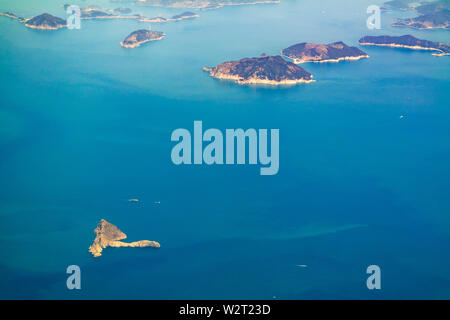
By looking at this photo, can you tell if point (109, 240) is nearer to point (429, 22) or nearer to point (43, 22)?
point (43, 22)

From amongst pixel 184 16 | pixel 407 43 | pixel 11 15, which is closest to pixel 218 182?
pixel 407 43

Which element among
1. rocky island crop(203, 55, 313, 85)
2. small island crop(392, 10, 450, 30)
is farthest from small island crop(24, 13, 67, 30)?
small island crop(392, 10, 450, 30)

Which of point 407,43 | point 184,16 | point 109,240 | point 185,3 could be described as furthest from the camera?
point 185,3

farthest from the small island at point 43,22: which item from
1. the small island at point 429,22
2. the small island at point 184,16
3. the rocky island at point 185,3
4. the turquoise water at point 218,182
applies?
the small island at point 429,22

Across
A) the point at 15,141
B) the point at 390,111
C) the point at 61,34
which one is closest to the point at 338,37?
the point at 390,111

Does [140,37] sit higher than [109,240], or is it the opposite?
[140,37]

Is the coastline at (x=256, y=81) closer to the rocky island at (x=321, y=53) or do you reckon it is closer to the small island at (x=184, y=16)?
the rocky island at (x=321, y=53)
